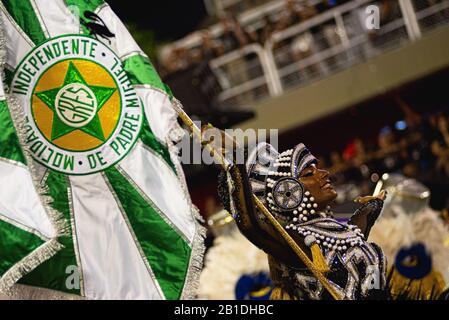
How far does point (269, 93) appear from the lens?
13.2 m

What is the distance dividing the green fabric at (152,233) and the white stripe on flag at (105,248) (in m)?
0.05

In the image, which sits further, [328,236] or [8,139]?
[328,236]

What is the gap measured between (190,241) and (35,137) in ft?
3.17

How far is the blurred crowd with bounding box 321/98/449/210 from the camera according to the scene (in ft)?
33.3

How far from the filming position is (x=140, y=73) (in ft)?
15.7

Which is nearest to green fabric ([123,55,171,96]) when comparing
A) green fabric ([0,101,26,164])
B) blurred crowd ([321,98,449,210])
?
green fabric ([0,101,26,164])

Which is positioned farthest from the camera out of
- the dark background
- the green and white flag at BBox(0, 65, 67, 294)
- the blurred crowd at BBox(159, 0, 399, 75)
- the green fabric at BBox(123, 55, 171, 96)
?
the dark background

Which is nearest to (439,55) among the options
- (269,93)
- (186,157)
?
(269,93)

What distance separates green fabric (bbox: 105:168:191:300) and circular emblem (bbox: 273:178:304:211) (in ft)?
1.79

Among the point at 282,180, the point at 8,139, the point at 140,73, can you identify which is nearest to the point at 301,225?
the point at 282,180

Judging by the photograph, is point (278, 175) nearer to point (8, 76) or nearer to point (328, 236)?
point (328, 236)

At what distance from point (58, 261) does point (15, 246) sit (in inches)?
13.9

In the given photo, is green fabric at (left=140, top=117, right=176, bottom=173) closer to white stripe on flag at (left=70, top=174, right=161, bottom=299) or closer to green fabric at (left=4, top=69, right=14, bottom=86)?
white stripe on flag at (left=70, top=174, right=161, bottom=299)
